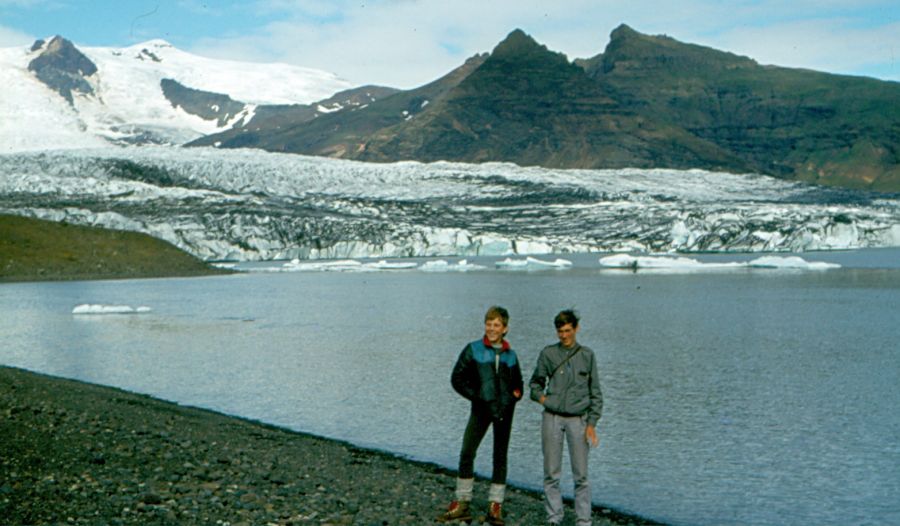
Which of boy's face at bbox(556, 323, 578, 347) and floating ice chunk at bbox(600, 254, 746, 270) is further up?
boy's face at bbox(556, 323, 578, 347)

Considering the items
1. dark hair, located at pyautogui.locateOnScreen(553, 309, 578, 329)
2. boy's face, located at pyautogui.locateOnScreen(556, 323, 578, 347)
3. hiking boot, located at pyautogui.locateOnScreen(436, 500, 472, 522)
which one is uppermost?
dark hair, located at pyautogui.locateOnScreen(553, 309, 578, 329)

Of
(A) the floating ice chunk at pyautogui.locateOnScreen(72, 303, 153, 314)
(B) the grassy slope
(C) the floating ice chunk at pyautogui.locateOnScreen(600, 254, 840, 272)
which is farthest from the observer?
(C) the floating ice chunk at pyautogui.locateOnScreen(600, 254, 840, 272)

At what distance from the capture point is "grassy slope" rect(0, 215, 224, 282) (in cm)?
6131

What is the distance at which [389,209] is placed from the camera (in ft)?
369

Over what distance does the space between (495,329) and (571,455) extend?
1474 mm

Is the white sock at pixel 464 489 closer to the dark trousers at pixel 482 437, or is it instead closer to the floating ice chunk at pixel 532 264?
the dark trousers at pixel 482 437

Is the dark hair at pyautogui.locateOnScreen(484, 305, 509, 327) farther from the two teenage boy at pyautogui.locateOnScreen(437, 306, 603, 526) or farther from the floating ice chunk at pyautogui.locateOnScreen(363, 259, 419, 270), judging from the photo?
the floating ice chunk at pyautogui.locateOnScreen(363, 259, 419, 270)

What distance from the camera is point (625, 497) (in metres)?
12.1

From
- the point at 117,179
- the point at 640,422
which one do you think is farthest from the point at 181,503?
the point at 117,179

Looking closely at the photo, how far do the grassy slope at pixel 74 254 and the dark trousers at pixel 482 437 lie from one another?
56.6m

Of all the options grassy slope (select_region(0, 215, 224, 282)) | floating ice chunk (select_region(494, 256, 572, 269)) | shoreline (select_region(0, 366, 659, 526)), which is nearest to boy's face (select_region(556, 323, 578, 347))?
shoreline (select_region(0, 366, 659, 526))

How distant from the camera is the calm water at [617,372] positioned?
42.7 ft

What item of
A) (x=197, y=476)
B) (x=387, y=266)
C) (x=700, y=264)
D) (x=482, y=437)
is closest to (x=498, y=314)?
→ (x=482, y=437)

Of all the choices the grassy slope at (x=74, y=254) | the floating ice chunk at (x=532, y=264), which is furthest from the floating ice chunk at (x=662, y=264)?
the grassy slope at (x=74, y=254)
